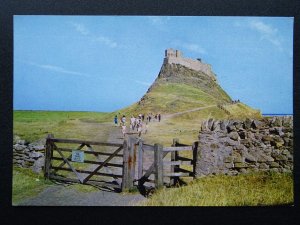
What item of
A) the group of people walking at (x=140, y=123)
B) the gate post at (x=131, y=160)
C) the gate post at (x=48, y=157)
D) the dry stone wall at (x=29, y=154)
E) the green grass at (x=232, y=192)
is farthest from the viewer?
the group of people walking at (x=140, y=123)

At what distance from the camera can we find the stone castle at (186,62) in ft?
28.7

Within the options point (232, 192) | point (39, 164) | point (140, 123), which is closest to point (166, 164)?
point (140, 123)

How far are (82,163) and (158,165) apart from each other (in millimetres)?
1324

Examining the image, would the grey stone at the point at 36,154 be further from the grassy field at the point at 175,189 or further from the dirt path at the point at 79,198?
the dirt path at the point at 79,198

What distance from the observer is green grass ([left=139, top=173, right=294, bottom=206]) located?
855cm

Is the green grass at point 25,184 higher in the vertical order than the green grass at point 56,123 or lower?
lower

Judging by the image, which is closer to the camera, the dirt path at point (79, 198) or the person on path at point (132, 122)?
the dirt path at point (79, 198)

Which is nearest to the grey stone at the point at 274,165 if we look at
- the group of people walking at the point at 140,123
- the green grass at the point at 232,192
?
the green grass at the point at 232,192

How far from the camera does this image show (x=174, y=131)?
890 cm

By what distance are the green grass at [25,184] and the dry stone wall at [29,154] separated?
105 mm
